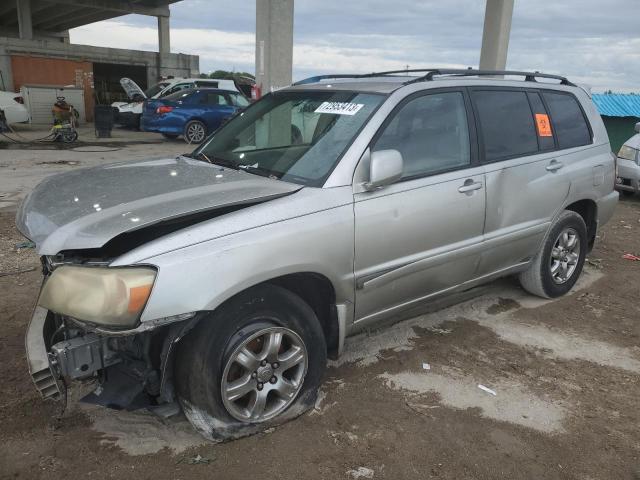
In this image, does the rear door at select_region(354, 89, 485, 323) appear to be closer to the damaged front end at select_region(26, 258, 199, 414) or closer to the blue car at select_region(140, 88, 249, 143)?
the damaged front end at select_region(26, 258, 199, 414)

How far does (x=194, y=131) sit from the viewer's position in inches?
623

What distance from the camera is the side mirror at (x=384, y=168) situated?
291 cm

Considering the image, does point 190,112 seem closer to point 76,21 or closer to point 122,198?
point 122,198

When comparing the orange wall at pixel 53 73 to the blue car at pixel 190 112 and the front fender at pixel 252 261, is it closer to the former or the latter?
the blue car at pixel 190 112

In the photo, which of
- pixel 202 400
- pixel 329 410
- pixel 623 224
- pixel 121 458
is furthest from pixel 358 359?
pixel 623 224

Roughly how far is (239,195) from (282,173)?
1.54ft

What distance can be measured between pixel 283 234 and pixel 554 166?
2.59m

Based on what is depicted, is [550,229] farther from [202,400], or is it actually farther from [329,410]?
[202,400]

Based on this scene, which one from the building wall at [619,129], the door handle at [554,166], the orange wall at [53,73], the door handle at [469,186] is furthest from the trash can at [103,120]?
the door handle at [469,186]

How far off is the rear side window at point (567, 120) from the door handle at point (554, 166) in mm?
185

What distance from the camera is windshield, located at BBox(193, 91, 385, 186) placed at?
314 centimetres

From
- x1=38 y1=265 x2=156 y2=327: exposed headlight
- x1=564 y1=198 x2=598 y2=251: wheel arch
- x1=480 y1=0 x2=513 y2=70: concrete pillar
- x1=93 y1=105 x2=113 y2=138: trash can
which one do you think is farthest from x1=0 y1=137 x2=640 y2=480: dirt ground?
x1=93 y1=105 x2=113 y2=138: trash can

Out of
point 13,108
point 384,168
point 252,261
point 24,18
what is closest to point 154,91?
point 13,108

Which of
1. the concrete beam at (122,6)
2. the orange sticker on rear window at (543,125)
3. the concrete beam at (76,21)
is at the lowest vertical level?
the orange sticker on rear window at (543,125)
